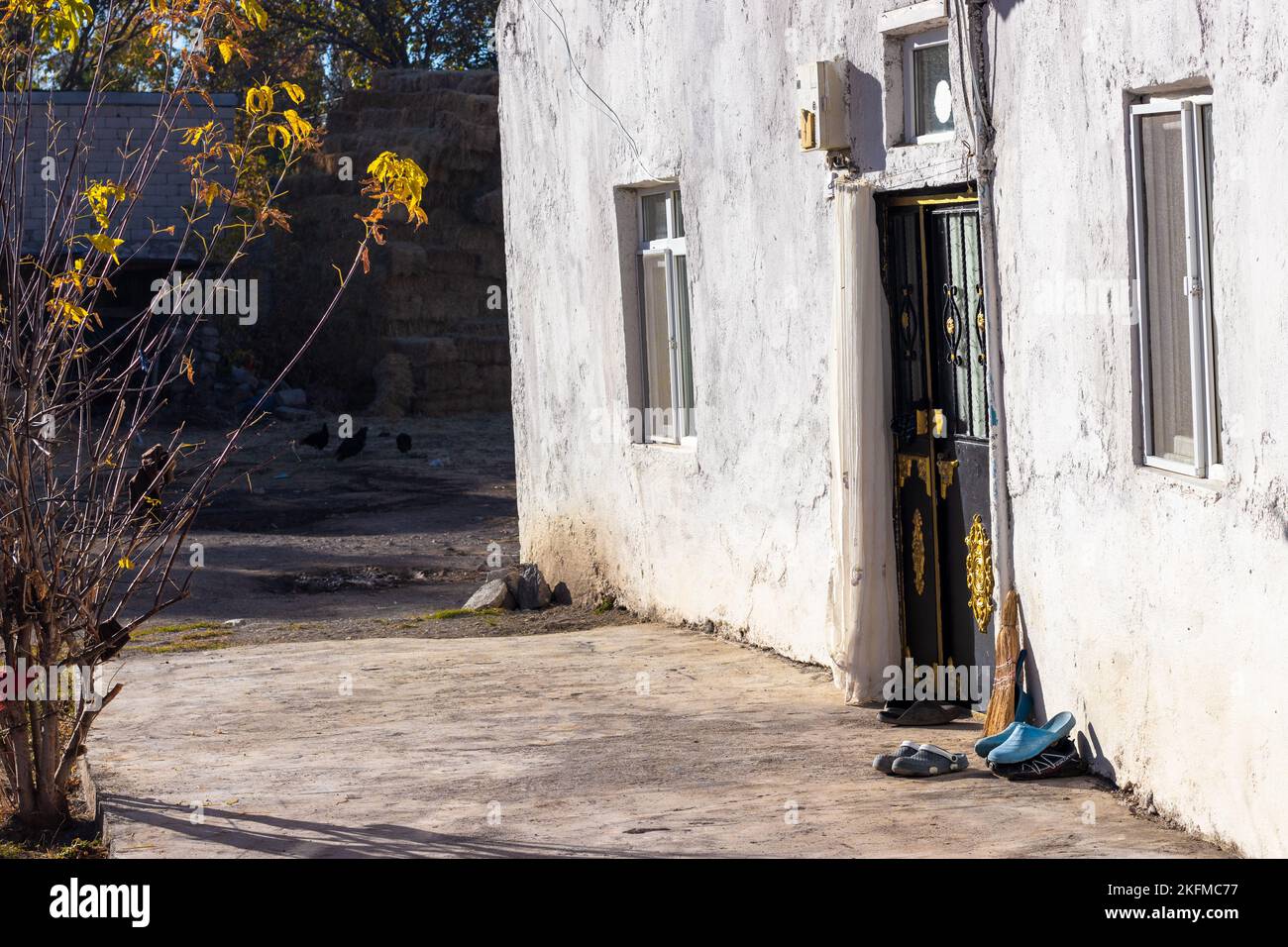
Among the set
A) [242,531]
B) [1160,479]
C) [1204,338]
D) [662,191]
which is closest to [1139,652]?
[1160,479]

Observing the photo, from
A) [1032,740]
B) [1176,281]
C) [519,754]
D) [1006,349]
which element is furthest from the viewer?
[519,754]

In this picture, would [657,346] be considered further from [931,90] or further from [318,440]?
[318,440]

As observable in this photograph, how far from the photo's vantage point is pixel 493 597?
36.3 ft

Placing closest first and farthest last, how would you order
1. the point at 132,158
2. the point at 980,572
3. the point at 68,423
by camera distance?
the point at 68,423 < the point at 980,572 < the point at 132,158

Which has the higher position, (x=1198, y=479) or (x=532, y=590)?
(x=1198, y=479)

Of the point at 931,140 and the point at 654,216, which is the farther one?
the point at 654,216

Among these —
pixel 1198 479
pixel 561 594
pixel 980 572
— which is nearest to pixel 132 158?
pixel 561 594

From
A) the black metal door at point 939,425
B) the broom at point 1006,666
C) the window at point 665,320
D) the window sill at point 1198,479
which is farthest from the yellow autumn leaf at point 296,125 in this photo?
the window at point 665,320

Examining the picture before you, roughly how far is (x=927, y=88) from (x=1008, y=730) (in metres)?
2.80

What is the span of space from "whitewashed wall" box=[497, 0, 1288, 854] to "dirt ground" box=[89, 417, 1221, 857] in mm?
425

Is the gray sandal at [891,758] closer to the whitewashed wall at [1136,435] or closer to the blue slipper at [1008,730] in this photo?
the blue slipper at [1008,730]

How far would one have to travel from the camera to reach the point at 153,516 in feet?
18.7

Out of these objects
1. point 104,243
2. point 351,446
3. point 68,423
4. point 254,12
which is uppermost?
point 254,12

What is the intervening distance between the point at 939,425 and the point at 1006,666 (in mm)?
1215
